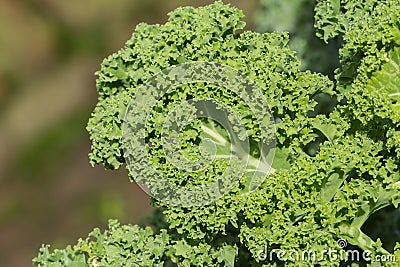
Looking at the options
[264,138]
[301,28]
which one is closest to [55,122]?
[301,28]

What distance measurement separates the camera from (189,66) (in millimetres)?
1715

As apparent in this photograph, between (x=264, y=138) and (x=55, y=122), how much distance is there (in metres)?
2.65

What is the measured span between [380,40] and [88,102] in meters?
2.69

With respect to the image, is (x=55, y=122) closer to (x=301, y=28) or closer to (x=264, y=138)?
(x=301, y=28)

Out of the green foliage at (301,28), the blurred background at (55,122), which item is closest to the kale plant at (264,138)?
the green foliage at (301,28)

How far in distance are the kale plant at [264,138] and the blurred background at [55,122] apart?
201 centimetres

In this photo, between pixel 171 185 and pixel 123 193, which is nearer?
pixel 171 185

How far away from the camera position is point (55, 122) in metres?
4.17

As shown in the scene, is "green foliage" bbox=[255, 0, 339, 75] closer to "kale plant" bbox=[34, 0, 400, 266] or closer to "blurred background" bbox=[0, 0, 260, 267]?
"kale plant" bbox=[34, 0, 400, 266]

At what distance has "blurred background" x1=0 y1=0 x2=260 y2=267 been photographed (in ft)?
12.6

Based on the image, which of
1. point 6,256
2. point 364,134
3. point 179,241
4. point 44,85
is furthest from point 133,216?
point 364,134

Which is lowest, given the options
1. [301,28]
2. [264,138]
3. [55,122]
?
[264,138]

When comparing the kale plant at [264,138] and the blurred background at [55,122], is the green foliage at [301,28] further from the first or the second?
the blurred background at [55,122]

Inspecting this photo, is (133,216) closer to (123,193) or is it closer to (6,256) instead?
(123,193)
